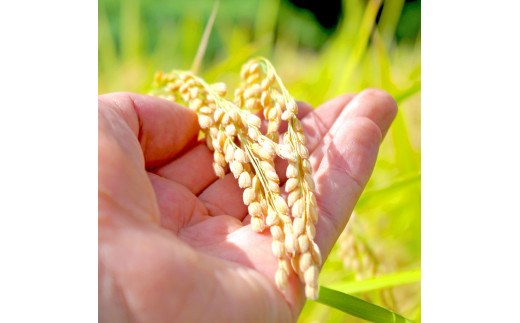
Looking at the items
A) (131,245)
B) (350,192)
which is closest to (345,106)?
(350,192)

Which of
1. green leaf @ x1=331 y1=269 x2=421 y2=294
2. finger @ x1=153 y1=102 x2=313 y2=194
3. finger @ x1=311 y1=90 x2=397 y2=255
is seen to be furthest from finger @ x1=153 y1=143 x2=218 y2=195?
green leaf @ x1=331 y1=269 x2=421 y2=294

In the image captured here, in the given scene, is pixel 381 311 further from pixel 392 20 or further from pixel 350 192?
pixel 392 20

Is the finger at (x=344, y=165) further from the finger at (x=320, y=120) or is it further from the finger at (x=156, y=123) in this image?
the finger at (x=156, y=123)

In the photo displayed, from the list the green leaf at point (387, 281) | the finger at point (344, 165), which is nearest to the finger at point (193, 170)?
the finger at point (344, 165)

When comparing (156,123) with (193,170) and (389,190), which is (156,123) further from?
(389,190)

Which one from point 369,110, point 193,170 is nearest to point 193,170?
point 193,170

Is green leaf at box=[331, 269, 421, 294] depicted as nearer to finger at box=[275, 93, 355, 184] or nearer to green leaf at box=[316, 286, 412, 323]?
green leaf at box=[316, 286, 412, 323]
